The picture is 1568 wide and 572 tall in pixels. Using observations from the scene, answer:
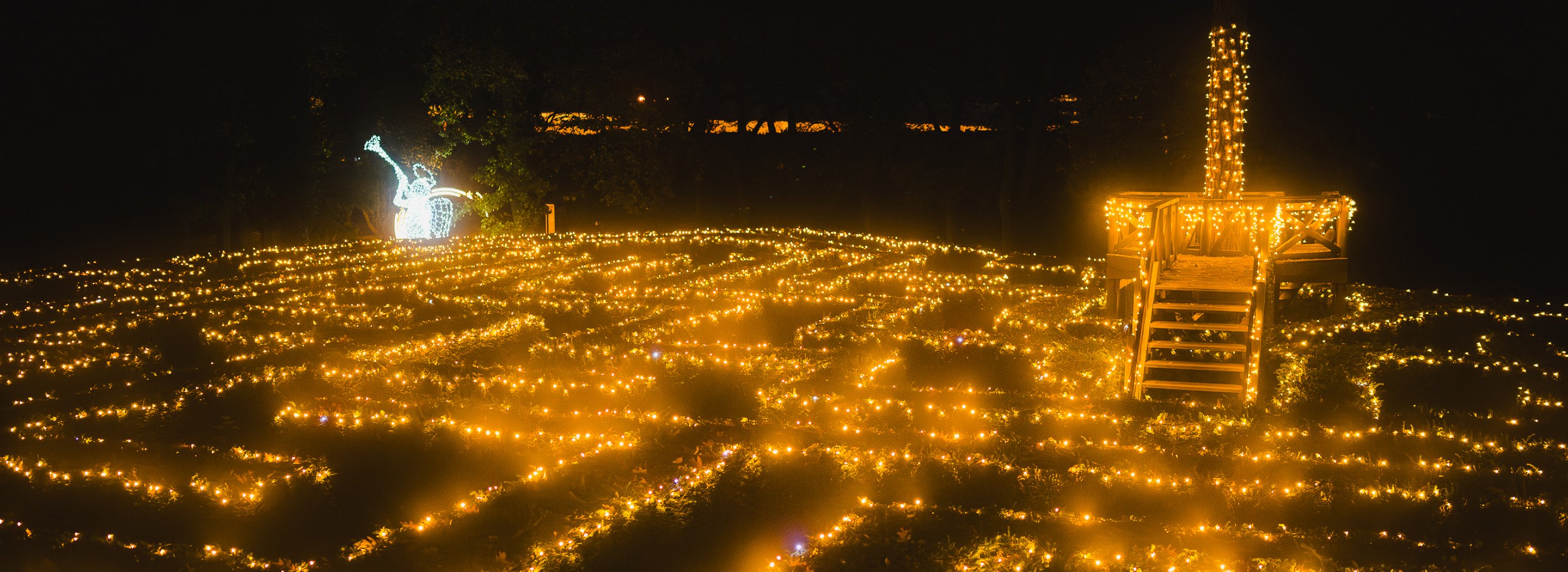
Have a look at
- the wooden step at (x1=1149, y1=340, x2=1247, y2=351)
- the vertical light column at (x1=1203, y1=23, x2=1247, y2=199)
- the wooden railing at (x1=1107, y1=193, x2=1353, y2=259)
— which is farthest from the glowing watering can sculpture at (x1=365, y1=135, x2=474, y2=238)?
the wooden step at (x1=1149, y1=340, x2=1247, y2=351)

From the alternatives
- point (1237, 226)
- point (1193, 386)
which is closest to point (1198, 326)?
point (1193, 386)

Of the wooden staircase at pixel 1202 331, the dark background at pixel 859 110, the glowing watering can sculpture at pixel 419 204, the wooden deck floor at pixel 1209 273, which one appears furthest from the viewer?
the glowing watering can sculpture at pixel 419 204

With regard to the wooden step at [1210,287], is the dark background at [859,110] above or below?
above

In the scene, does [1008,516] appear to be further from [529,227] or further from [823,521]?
[529,227]

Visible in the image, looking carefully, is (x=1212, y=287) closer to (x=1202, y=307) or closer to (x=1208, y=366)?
(x=1202, y=307)

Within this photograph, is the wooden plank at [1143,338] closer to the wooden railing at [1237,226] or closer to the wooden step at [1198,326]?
the wooden step at [1198,326]

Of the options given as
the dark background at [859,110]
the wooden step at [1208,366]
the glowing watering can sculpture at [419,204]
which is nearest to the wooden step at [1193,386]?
the wooden step at [1208,366]
